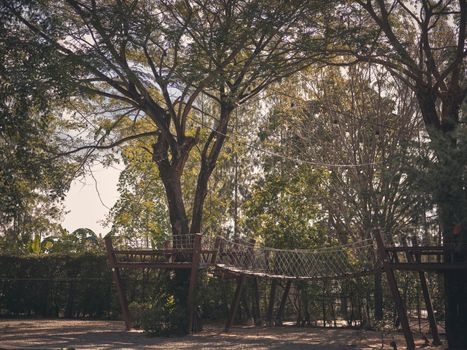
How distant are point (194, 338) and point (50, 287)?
812cm

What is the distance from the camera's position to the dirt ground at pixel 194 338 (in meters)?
13.0

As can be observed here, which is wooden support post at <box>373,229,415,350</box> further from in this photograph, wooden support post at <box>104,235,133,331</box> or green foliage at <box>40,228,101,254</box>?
green foliage at <box>40,228,101,254</box>

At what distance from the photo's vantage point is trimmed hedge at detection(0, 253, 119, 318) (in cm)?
2086

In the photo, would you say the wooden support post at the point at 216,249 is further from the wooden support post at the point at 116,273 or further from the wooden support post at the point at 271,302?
the wooden support post at the point at 271,302

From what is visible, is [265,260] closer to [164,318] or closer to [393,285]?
[164,318]

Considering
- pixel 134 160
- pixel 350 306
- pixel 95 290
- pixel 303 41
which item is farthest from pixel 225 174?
pixel 303 41

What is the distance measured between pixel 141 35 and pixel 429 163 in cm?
771

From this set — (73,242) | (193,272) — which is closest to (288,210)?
(193,272)

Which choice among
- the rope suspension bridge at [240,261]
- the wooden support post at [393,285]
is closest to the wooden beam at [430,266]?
the wooden support post at [393,285]

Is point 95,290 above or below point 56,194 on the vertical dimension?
below

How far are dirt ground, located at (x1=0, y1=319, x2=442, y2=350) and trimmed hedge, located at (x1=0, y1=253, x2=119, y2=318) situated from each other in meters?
2.69

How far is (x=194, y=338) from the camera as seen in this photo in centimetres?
1451

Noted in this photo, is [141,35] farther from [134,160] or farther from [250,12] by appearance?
[134,160]

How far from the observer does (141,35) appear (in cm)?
1527
